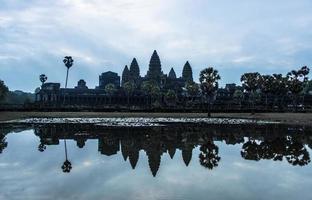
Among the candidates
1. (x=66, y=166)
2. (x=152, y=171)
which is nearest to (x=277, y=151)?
(x=152, y=171)

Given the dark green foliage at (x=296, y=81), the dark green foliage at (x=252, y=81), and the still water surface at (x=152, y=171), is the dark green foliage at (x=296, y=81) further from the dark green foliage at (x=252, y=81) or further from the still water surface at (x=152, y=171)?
the still water surface at (x=152, y=171)

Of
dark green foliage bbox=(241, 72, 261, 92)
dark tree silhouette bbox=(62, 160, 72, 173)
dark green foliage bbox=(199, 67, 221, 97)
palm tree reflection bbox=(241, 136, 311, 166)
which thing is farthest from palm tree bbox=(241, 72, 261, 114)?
dark tree silhouette bbox=(62, 160, 72, 173)

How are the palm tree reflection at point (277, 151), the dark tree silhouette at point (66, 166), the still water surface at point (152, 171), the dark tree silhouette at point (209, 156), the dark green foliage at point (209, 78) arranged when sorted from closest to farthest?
the still water surface at point (152, 171) < the dark tree silhouette at point (66, 166) < the dark tree silhouette at point (209, 156) < the palm tree reflection at point (277, 151) < the dark green foliage at point (209, 78)

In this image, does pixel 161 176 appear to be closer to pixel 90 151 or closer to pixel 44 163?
pixel 44 163

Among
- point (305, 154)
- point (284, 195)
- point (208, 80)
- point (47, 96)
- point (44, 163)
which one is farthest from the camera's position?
point (47, 96)

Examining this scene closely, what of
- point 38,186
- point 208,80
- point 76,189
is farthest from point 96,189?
point 208,80

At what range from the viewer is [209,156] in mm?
24922

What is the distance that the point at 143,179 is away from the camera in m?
17.0

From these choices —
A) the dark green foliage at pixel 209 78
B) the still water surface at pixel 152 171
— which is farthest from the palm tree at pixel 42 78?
the still water surface at pixel 152 171

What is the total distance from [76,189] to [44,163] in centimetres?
717

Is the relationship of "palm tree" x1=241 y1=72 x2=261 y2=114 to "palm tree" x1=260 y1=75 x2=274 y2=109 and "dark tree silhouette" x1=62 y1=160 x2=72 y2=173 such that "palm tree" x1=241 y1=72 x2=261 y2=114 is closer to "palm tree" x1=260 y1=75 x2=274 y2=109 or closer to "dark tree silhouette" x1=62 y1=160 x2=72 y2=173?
"palm tree" x1=260 y1=75 x2=274 y2=109

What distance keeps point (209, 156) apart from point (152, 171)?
22.2 ft

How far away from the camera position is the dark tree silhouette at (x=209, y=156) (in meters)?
21.7

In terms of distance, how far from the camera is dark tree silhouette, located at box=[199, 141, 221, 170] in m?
21.7
